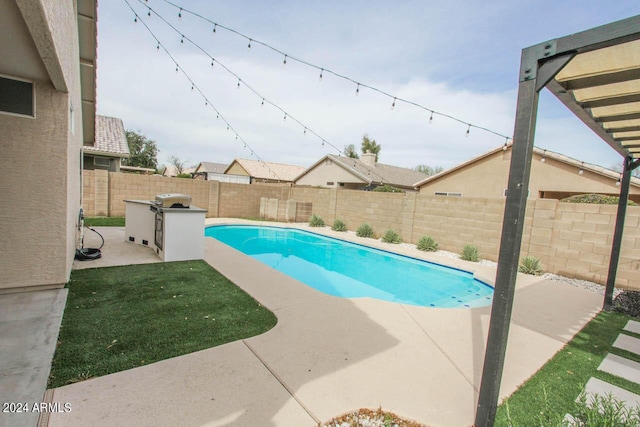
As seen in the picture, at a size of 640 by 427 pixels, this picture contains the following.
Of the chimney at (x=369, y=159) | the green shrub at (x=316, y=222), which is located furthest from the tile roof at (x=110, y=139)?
the chimney at (x=369, y=159)

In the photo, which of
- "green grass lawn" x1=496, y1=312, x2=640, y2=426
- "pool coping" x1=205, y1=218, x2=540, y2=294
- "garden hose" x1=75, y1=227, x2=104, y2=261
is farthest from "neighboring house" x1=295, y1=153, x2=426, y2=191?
"green grass lawn" x1=496, y1=312, x2=640, y2=426

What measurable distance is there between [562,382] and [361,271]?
5812 mm

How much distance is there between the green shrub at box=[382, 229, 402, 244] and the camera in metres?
11.0

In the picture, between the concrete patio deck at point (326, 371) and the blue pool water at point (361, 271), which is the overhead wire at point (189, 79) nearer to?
the blue pool water at point (361, 271)

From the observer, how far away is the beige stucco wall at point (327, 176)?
24.0 m

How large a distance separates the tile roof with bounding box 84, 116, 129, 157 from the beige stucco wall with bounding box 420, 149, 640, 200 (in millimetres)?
18477

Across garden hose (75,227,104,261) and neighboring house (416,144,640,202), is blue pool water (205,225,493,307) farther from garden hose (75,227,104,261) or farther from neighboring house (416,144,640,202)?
neighboring house (416,144,640,202)

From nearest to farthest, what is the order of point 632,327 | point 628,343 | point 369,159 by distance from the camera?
point 628,343 → point 632,327 → point 369,159

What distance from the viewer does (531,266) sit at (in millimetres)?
7355

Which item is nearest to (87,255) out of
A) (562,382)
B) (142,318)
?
(142,318)

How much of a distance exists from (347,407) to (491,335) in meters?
1.20

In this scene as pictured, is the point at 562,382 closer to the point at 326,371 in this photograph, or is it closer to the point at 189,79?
the point at 326,371

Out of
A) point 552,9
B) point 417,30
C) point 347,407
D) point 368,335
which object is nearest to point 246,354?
point 347,407

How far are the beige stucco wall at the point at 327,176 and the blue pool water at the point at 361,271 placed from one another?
12.5m
